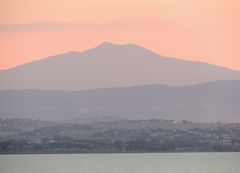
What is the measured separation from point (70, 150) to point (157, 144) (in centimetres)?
1013

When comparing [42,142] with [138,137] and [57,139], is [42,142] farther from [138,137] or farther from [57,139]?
[138,137]

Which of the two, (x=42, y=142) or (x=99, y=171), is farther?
(x=42, y=142)

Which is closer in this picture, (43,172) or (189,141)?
(43,172)

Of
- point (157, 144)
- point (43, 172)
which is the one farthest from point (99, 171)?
point (157, 144)

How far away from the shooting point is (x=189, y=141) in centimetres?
13362

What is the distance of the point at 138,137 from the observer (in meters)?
136

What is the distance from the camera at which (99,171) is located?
286 ft

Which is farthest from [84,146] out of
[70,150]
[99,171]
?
[99,171]

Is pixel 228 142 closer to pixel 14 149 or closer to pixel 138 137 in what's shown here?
pixel 138 137

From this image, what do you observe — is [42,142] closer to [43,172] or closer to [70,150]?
[70,150]

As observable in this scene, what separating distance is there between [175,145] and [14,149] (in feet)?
61.3

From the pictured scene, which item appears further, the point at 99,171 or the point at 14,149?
Result: the point at 14,149


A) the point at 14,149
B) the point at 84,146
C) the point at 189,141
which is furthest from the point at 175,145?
the point at 14,149

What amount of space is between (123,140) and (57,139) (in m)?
8.15
